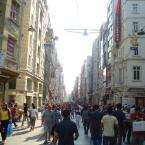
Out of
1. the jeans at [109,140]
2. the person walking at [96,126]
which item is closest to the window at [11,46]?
the person walking at [96,126]

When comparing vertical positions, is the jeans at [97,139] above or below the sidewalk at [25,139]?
above

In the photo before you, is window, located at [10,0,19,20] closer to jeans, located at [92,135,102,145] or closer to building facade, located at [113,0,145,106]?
jeans, located at [92,135,102,145]

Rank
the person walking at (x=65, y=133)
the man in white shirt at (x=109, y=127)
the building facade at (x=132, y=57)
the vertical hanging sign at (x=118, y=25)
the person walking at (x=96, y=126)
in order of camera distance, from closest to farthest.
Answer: the person walking at (x=65, y=133), the man in white shirt at (x=109, y=127), the person walking at (x=96, y=126), the building facade at (x=132, y=57), the vertical hanging sign at (x=118, y=25)

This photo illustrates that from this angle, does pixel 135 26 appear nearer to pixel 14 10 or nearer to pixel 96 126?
pixel 14 10

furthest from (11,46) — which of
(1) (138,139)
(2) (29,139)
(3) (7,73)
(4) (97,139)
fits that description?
(1) (138,139)

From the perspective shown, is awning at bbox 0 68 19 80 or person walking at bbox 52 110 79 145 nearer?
person walking at bbox 52 110 79 145

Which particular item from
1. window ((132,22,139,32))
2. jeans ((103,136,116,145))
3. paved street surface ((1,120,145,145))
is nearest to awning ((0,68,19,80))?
paved street surface ((1,120,145,145))

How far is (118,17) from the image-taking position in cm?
5122

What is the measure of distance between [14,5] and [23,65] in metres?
11.4

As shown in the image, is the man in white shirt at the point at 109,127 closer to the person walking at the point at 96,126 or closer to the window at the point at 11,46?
the person walking at the point at 96,126

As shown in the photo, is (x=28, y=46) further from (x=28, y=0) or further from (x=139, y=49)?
(x=139, y=49)

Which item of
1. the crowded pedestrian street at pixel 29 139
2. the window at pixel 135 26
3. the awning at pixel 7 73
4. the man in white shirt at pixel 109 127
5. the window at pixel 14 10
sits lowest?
the crowded pedestrian street at pixel 29 139

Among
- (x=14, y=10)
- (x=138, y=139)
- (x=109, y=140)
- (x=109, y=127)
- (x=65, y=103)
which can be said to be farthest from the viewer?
(x=65, y=103)

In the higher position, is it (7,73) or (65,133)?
(7,73)
